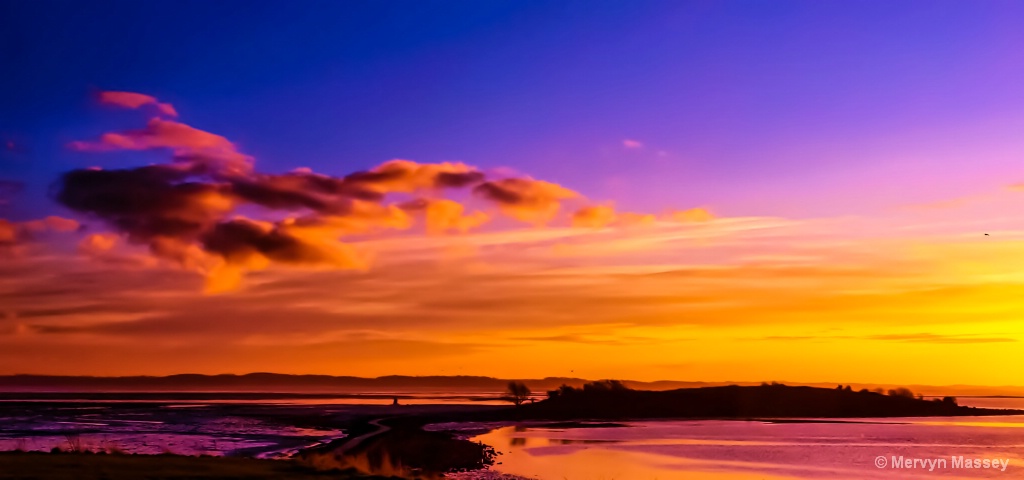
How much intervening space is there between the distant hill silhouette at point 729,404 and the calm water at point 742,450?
27.6 meters

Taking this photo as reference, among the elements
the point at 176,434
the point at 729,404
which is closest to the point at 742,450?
the point at 176,434

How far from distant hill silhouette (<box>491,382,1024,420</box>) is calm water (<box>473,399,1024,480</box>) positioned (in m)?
27.6

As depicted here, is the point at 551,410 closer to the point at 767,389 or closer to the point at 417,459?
the point at 767,389

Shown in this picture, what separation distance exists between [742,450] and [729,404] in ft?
227

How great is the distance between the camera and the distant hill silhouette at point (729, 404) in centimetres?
12319

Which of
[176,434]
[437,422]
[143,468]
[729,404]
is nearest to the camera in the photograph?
[143,468]

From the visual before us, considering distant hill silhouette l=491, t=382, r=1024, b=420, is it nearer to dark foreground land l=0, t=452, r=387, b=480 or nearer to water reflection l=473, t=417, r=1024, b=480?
water reflection l=473, t=417, r=1024, b=480

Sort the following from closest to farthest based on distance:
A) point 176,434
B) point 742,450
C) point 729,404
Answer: point 742,450
point 176,434
point 729,404

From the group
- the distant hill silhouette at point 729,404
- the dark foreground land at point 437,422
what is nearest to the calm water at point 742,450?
the dark foreground land at point 437,422

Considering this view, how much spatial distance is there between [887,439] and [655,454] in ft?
93.4

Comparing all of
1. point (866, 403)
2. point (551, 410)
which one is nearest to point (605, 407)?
point (551, 410)

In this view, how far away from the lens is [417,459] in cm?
5209

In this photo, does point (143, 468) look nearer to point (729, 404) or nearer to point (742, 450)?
point (742, 450)

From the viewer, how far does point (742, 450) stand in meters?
61.6
